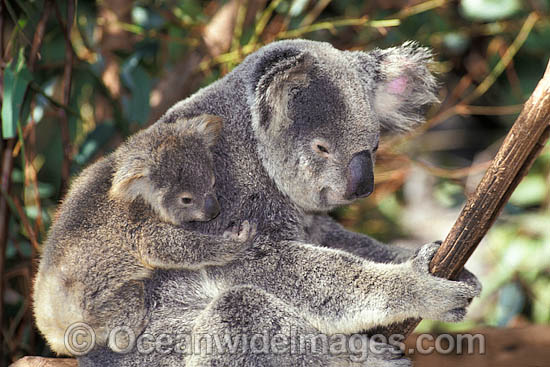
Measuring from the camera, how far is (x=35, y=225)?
376cm

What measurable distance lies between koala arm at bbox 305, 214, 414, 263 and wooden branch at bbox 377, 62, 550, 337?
638 millimetres

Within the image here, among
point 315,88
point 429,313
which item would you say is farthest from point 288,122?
point 429,313

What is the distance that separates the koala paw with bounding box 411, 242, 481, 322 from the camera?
6.89 feet

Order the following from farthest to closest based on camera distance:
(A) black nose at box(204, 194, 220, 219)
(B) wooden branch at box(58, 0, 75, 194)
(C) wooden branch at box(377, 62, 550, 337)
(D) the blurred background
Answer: (D) the blurred background
(B) wooden branch at box(58, 0, 75, 194)
(A) black nose at box(204, 194, 220, 219)
(C) wooden branch at box(377, 62, 550, 337)

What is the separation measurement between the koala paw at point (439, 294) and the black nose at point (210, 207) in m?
0.70

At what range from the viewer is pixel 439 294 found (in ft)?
6.90

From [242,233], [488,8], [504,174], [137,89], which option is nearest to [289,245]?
[242,233]

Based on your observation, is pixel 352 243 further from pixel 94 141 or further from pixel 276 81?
pixel 94 141

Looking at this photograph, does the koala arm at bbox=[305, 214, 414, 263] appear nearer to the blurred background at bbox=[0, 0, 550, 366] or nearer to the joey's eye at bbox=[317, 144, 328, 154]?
the joey's eye at bbox=[317, 144, 328, 154]

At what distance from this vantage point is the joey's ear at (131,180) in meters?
2.17

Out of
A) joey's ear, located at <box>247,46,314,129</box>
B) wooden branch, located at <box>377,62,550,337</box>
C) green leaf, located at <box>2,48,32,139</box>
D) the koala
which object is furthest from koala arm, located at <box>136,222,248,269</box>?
green leaf, located at <box>2,48,32,139</box>

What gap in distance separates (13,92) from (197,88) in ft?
5.40

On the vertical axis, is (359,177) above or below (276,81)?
below

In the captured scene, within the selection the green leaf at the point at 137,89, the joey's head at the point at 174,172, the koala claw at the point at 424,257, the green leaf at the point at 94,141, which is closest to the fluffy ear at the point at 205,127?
the joey's head at the point at 174,172
